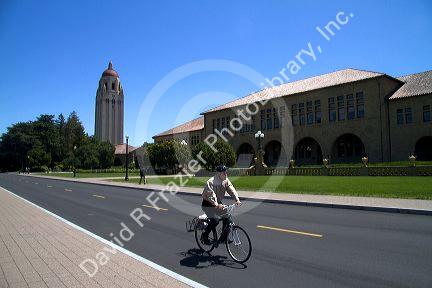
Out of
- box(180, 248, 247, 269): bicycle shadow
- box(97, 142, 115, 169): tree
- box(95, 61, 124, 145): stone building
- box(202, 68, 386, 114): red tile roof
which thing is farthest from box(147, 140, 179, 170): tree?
box(95, 61, 124, 145): stone building

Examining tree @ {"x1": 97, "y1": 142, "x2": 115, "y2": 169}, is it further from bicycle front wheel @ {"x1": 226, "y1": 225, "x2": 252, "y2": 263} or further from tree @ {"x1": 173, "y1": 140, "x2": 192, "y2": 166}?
bicycle front wheel @ {"x1": 226, "y1": 225, "x2": 252, "y2": 263}

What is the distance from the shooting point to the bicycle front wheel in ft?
22.4

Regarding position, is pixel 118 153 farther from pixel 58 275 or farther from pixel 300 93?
pixel 58 275

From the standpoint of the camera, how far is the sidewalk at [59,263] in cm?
558

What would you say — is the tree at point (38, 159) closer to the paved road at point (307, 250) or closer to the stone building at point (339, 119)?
the stone building at point (339, 119)

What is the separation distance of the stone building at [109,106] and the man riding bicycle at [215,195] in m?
133

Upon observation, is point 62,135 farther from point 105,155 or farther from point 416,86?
point 416,86

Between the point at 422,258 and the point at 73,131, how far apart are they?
430 ft

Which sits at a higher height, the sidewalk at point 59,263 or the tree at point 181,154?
the tree at point 181,154

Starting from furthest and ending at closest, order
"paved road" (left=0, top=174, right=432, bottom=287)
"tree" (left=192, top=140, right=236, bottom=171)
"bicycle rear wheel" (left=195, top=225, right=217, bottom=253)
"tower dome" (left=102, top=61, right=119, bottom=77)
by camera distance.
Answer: "tower dome" (left=102, top=61, right=119, bottom=77) < "tree" (left=192, top=140, right=236, bottom=171) < "bicycle rear wheel" (left=195, top=225, right=217, bottom=253) < "paved road" (left=0, top=174, right=432, bottom=287)

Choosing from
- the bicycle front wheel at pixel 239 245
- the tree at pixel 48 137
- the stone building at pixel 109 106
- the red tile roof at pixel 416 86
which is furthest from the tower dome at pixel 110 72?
the bicycle front wheel at pixel 239 245

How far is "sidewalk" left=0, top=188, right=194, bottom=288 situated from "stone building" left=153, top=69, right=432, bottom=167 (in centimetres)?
4147

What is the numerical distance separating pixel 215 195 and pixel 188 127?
254 feet

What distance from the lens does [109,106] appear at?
136 m
